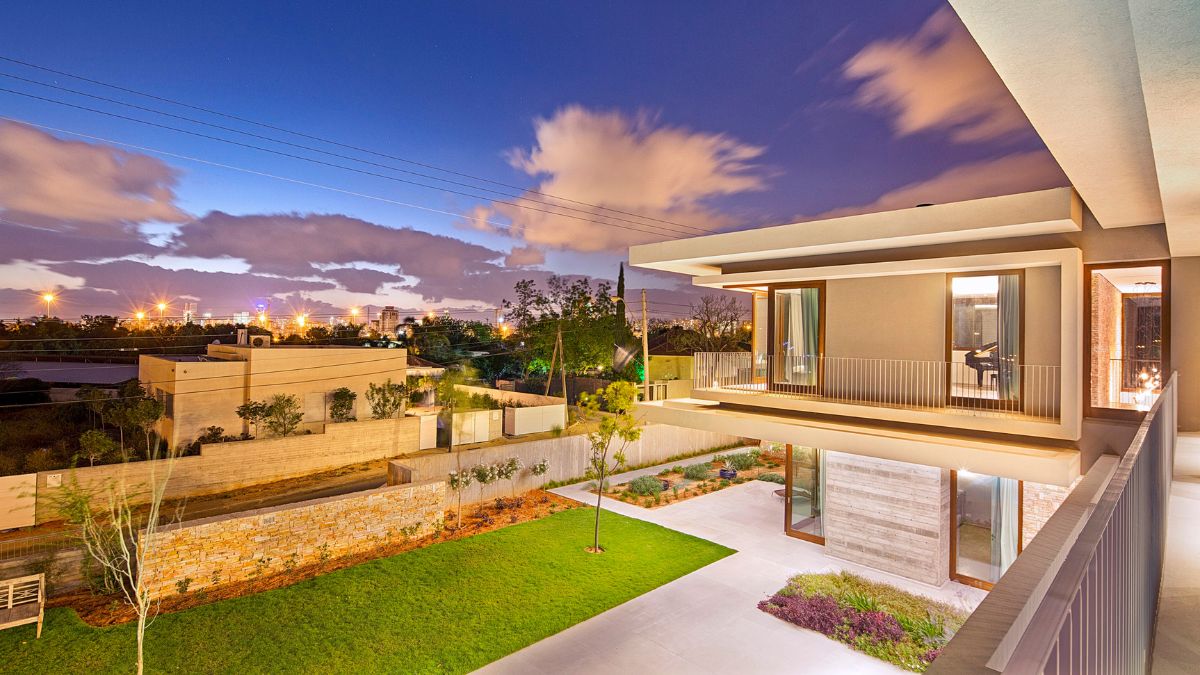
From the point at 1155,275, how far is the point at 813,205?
25427mm

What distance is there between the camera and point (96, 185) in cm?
2300

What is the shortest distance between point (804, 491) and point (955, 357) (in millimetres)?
4489

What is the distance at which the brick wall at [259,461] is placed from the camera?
13742 millimetres

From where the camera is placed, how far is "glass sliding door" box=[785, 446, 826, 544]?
12680 millimetres

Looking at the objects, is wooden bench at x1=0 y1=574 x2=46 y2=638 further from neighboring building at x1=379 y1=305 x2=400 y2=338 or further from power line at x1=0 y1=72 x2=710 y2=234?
Result: neighboring building at x1=379 y1=305 x2=400 y2=338

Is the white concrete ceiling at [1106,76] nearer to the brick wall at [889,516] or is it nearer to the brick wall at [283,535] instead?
the brick wall at [889,516]

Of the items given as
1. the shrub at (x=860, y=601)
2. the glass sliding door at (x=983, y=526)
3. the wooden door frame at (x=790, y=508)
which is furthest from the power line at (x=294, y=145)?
the shrub at (x=860, y=601)

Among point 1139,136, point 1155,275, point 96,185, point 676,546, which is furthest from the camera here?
point 96,185

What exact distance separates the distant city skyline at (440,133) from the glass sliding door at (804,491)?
10.4m

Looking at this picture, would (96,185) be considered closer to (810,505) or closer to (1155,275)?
(810,505)

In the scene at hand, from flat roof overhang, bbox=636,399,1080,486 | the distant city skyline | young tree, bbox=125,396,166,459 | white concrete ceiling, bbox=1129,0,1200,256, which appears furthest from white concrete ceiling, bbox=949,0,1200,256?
young tree, bbox=125,396,166,459

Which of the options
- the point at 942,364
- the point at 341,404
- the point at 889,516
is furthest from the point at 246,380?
the point at 942,364

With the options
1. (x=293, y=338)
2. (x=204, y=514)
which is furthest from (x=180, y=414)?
(x=293, y=338)

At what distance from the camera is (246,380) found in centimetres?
1859
